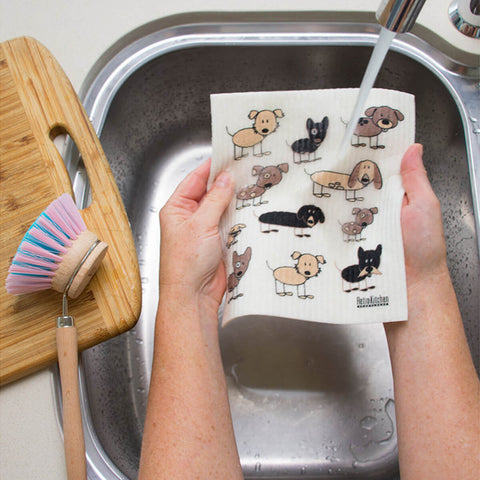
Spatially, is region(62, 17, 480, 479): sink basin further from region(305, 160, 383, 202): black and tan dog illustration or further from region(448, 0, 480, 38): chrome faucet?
region(305, 160, 383, 202): black and tan dog illustration

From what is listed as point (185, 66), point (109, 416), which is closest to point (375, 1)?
point (185, 66)

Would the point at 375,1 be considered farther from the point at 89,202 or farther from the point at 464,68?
the point at 89,202

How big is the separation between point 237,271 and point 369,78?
307 mm

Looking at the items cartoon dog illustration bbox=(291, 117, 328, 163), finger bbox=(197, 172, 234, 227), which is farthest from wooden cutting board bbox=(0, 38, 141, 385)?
cartoon dog illustration bbox=(291, 117, 328, 163)

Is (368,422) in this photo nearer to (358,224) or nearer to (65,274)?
(358,224)

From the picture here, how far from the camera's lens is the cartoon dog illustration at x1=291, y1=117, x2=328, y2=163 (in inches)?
24.0

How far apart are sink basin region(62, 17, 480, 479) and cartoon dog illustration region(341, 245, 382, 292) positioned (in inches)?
7.2

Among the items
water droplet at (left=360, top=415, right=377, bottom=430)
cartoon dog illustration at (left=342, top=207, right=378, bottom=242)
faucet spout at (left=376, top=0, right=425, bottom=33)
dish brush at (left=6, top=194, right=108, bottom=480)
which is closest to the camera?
faucet spout at (left=376, top=0, right=425, bottom=33)

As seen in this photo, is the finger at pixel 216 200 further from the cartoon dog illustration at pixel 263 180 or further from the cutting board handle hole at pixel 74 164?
the cutting board handle hole at pixel 74 164

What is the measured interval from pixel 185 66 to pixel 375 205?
1.35 ft

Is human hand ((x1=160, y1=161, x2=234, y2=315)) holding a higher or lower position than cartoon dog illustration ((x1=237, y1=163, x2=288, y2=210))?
lower

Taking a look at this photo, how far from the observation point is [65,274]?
1.69ft

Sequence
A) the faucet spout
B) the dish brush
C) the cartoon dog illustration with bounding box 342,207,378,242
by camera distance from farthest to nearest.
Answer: the cartoon dog illustration with bounding box 342,207,378,242
the dish brush
the faucet spout

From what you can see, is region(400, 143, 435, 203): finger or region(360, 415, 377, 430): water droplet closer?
region(400, 143, 435, 203): finger
